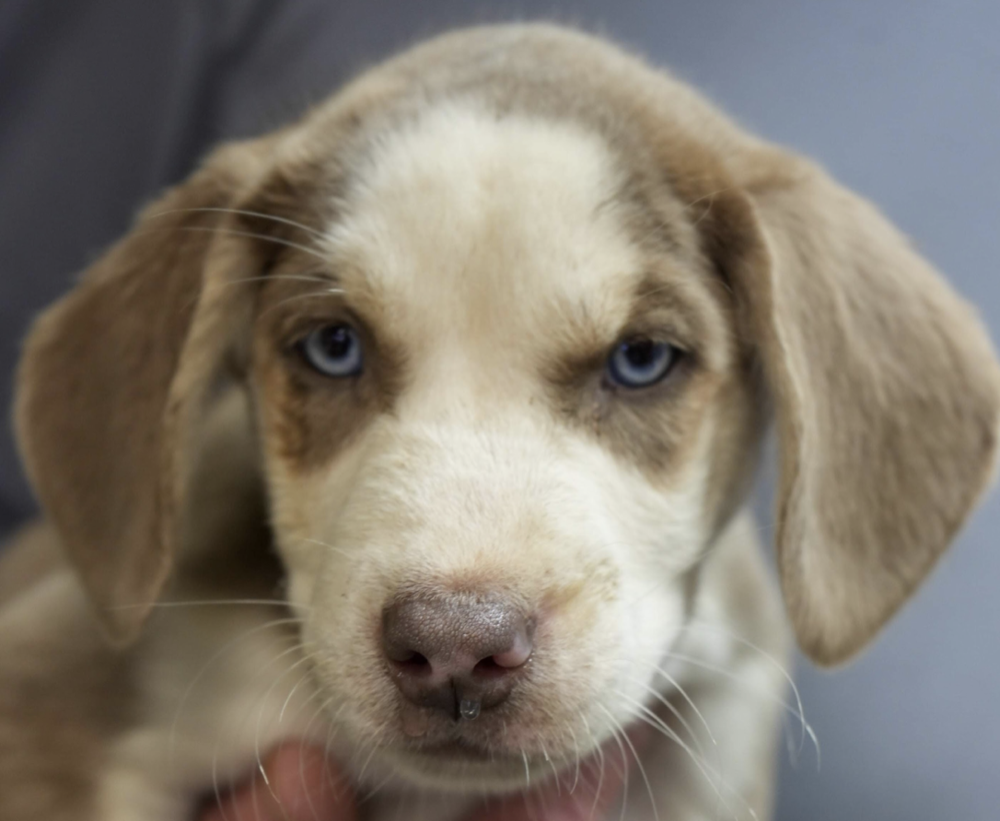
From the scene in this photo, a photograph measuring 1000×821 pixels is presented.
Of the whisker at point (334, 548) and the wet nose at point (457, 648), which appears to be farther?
the whisker at point (334, 548)

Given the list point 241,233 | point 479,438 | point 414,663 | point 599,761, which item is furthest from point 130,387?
point 599,761

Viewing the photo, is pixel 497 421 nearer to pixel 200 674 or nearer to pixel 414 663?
pixel 414 663

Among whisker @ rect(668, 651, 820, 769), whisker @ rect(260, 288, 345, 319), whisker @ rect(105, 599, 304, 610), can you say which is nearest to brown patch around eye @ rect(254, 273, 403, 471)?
whisker @ rect(260, 288, 345, 319)

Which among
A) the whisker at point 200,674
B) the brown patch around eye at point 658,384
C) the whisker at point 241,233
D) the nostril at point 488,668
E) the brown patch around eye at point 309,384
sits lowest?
the whisker at point 200,674

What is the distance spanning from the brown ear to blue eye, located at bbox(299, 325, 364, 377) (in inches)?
8.3

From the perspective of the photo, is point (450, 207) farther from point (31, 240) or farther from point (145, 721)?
point (31, 240)

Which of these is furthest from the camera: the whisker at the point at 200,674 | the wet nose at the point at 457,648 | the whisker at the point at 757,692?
the whisker at the point at 757,692

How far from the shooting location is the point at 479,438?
1.56 metres

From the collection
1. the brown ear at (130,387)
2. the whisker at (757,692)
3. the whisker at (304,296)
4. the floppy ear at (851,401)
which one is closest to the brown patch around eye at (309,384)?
the whisker at (304,296)

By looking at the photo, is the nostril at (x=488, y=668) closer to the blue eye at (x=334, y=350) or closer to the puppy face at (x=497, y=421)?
the puppy face at (x=497, y=421)

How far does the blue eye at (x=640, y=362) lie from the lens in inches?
67.0

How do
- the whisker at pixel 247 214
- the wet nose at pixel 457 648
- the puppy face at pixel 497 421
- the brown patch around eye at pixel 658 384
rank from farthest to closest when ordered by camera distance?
the whisker at pixel 247 214
the brown patch around eye at pixel 658 384
the puppy face at pixel 497 421
the wet nose at pixel 457 648

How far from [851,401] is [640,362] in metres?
0.37

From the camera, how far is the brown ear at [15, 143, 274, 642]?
73.6 inches
